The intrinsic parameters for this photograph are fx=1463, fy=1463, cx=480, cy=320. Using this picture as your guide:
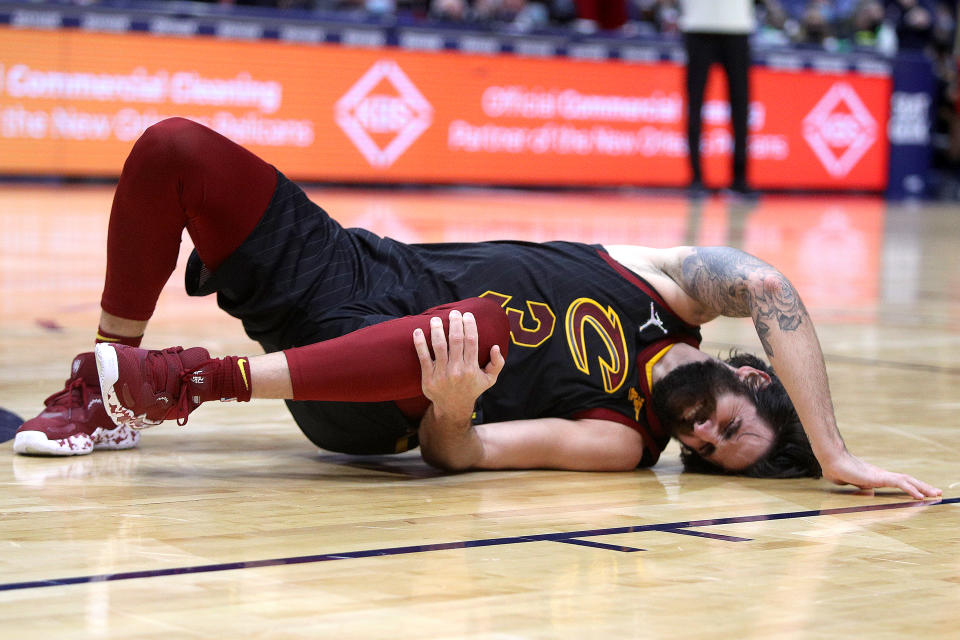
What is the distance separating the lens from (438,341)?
2.20 metres

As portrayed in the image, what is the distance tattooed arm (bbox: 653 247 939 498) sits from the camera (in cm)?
230

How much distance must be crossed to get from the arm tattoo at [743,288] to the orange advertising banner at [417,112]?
7.39 meters

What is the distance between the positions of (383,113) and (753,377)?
8.00 meters

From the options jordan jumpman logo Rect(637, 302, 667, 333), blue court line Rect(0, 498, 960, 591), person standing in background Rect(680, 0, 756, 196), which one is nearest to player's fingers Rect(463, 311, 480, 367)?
blue court line Rect(0, 498, 960, 591)

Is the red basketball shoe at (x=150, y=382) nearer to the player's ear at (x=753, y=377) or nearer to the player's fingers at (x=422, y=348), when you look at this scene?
the player's fingers at (x=422, y=348)

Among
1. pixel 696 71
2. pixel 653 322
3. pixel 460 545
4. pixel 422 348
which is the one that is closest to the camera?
pixel 460 545

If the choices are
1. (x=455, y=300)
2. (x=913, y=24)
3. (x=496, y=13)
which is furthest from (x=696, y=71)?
(x=455, y=300)

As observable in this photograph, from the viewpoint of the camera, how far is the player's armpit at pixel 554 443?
2455 millimetres

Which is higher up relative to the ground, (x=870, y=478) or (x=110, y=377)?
(x=110, y=377)

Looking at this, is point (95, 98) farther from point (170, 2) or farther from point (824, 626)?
point (824, 626)

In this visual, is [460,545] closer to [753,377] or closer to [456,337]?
[456,337]

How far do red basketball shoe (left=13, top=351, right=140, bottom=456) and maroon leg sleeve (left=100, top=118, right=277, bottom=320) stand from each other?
0.46 feet

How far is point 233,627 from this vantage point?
1458mm

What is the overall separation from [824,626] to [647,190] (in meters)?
10.4
